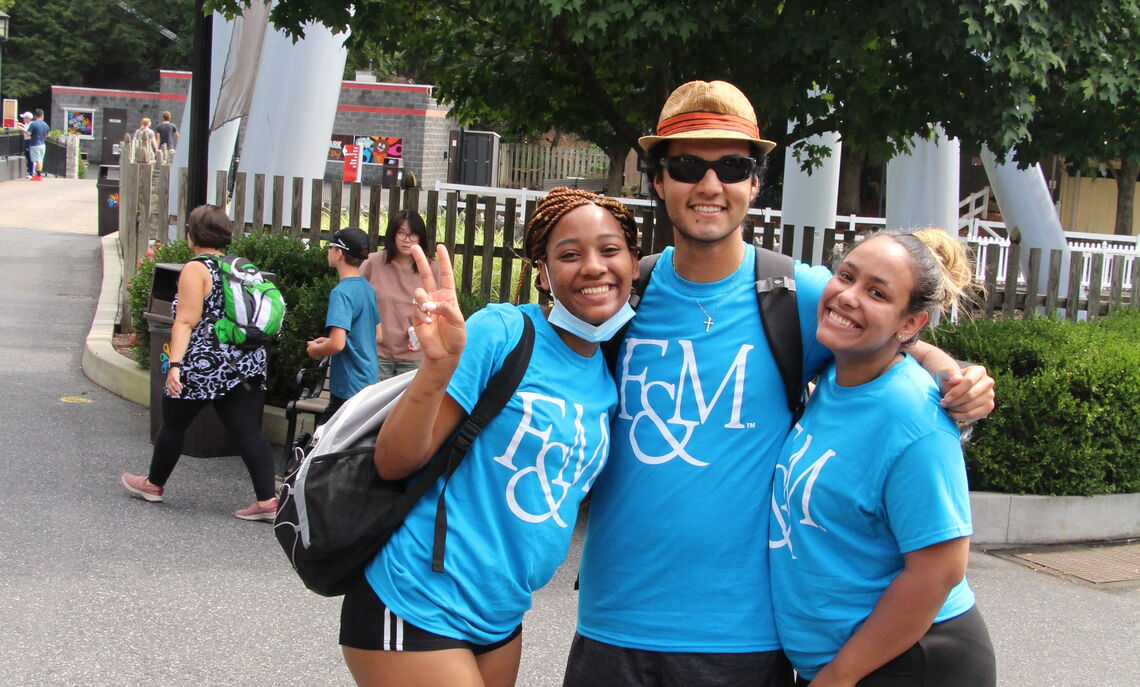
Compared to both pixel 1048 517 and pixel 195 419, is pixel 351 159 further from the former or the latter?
pixel 1048 517

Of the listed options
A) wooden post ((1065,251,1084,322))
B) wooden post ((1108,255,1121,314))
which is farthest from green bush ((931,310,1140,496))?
wooden post ((1108,255,1121,314))

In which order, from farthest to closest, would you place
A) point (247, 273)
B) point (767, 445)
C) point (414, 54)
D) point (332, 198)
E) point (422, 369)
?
point (332, 198), point (414, 54), point (247, 273), point (767, 445), point (422, 369)

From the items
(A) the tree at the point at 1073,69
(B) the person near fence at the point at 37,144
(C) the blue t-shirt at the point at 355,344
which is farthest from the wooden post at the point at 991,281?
(B) the person near fence at the point at 37,144

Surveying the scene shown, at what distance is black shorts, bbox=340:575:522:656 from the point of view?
2344mm

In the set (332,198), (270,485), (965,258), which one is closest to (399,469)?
(965,258)

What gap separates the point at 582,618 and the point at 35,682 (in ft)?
8.37

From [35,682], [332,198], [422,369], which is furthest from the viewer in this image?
[332,198]

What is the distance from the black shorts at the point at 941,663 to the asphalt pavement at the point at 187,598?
250 centimetres

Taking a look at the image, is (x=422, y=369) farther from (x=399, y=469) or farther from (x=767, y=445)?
(x=767, y=445)

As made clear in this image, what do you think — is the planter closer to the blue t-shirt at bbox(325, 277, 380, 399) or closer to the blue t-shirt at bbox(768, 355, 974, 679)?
the blue t-shirt at bbox(325, 277, 380, 399)

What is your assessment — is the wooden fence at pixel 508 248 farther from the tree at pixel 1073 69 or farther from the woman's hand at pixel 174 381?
the woman's hand at pixel 174 381

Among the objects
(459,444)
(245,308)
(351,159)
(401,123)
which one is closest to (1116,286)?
(245,308)

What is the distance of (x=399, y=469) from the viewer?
232 cm

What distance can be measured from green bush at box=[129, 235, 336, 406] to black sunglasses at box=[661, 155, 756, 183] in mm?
5845
